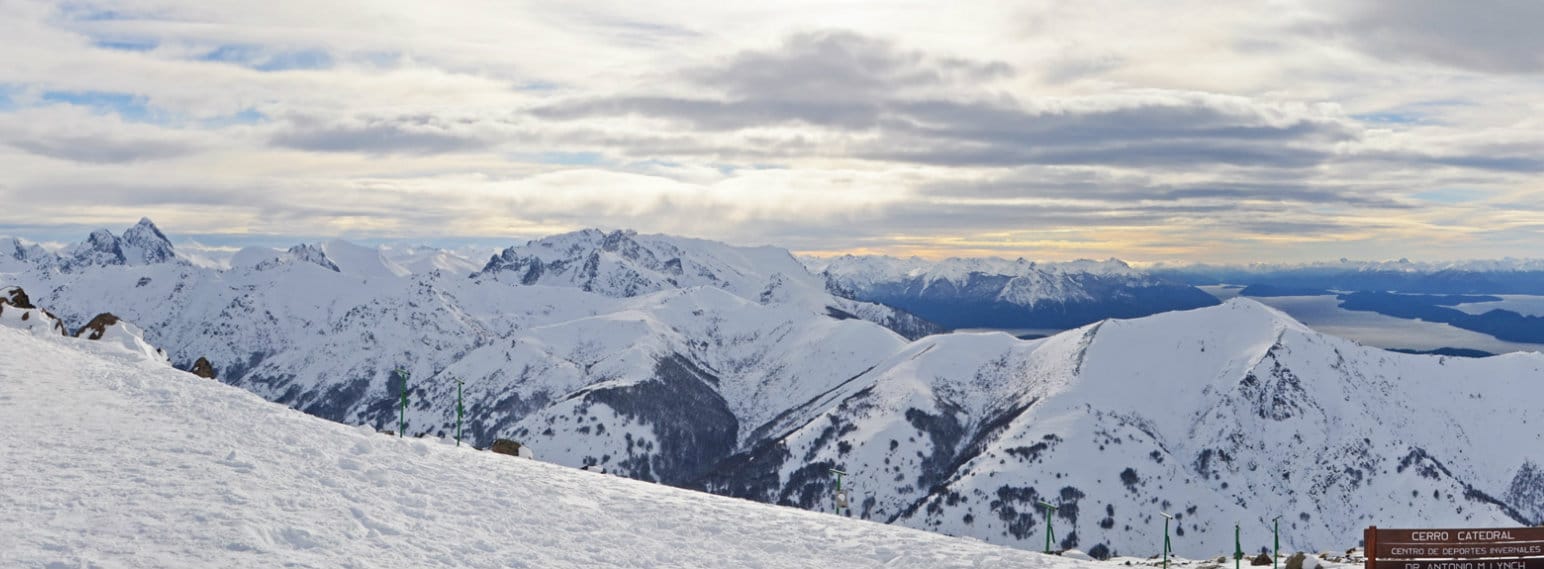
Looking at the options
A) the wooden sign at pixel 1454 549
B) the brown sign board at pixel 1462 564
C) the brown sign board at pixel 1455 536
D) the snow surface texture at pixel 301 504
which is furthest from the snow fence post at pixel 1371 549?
the snow surface texture at pixel 301 504

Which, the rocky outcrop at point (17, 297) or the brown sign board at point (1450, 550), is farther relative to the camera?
the rocky outcrop at point (17, 297)

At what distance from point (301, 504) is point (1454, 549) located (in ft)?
119

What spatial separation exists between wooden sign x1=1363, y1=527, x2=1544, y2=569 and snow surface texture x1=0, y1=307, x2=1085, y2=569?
34.7 ft

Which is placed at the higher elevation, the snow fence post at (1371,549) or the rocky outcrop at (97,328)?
the rocky outcrop at (97,328)

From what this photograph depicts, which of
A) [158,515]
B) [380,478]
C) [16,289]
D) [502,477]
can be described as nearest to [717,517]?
[502,477]

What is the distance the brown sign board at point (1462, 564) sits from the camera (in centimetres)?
3344

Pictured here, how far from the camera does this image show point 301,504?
29516 millimetres

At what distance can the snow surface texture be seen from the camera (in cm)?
2508

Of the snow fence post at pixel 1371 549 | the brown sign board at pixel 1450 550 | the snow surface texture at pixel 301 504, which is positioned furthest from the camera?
the brown sign board at pixel 1450 550

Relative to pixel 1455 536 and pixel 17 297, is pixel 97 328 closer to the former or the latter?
pixel 17 297

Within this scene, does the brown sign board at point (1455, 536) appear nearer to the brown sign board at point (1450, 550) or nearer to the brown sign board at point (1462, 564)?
the brown sign board at point (1450, 550)

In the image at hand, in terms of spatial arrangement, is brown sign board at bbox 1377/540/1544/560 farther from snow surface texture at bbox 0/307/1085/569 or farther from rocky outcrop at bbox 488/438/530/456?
rocky outcrop at bbox 488/438/530/456

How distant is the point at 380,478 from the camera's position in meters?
34.9

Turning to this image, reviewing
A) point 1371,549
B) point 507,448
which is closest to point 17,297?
point 507,448
